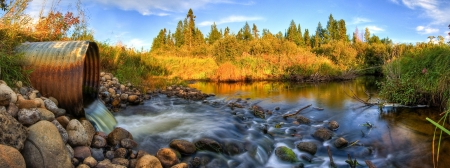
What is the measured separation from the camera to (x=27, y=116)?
3004 mm

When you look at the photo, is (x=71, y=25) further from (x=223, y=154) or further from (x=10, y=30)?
(x=223, y=154)

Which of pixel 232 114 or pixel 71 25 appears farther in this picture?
pixel 71 25

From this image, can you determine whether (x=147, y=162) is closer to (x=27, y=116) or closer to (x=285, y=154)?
(x=27, y=116)

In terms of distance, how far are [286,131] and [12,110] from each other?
430 cm

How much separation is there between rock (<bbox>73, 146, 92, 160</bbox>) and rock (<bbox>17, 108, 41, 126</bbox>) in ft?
1.71

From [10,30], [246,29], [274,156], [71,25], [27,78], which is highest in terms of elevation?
[246,29]

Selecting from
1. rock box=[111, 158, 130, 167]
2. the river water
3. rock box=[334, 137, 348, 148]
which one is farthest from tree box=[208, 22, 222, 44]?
rock box=[111, 158, 130, 167]

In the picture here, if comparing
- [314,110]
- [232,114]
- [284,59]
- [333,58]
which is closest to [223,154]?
[232,114]

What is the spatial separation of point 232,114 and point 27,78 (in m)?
4.21

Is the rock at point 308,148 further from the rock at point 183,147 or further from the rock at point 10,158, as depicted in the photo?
the rock at point 10,158

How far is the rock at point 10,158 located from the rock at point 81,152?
0.84m

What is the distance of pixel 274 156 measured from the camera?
425cm

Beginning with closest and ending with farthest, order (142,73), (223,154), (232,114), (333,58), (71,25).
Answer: (223,154) < (232,114) < (71,25) < (142,73) < (333,58)

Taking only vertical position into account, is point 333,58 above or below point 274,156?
above
